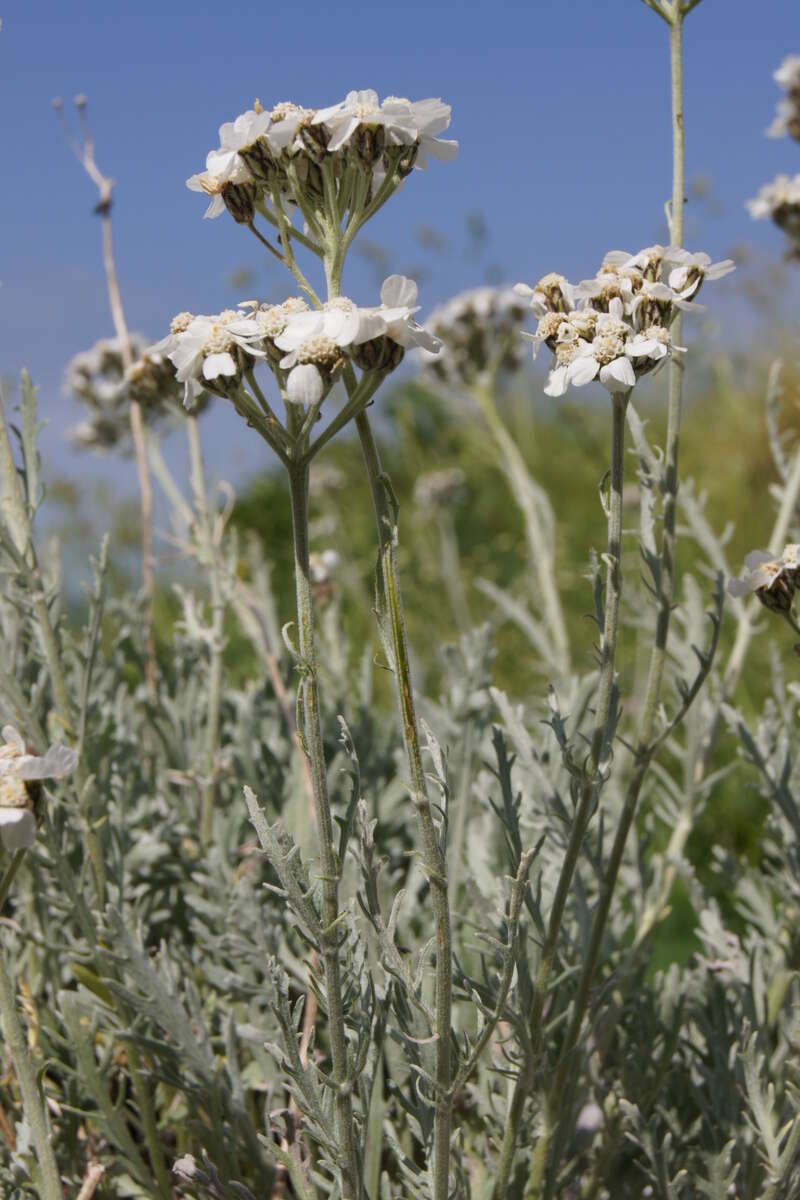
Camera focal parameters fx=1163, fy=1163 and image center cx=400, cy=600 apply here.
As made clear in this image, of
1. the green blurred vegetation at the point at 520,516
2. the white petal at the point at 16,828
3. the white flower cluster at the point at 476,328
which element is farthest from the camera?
the green blurred vegetation at the point at 520,516

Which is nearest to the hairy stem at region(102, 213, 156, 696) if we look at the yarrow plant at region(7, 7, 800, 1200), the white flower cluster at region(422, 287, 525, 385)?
the yarrow plant at region(7, 7, 800, 1200)

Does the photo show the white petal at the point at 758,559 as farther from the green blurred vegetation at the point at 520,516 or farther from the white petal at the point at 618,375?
the green blurred vegetation at the point at 520,516

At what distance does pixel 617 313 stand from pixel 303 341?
44 centimetres

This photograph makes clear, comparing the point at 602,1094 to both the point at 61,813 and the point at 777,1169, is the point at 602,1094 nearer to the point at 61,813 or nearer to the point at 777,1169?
the point at 777,1169

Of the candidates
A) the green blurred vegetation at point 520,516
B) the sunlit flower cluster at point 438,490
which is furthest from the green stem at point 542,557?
the sunlit flower cluster at point 438,490

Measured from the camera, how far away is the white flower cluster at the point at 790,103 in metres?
2.73

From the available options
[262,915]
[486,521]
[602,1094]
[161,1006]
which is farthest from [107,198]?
[486,521]

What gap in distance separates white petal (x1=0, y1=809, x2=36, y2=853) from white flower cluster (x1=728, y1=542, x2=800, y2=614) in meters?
0.89

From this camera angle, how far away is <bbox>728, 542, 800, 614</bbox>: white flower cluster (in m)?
1.50

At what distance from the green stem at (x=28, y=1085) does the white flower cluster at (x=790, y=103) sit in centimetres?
247

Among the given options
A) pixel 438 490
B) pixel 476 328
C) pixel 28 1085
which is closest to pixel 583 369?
pixel 28 1085

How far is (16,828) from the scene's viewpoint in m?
1.19

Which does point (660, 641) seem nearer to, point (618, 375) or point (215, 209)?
point (618, 375)

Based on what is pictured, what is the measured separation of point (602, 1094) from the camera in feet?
5.84
